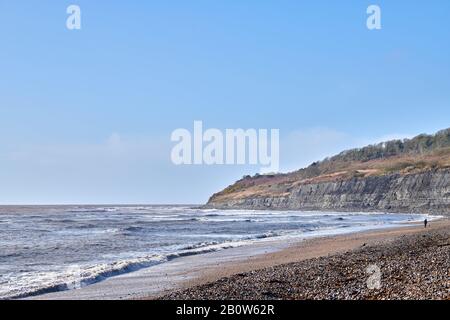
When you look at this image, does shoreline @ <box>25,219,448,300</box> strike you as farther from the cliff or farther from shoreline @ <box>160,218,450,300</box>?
the cliff

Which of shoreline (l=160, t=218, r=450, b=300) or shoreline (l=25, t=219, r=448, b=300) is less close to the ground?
shoreline (l=160, t=218, r=450, b=300)

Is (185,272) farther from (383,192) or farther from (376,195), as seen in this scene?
(376,195)

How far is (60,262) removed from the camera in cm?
2916

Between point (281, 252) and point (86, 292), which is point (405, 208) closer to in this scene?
point (281, 252)

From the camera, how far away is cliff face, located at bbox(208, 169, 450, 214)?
359 ft

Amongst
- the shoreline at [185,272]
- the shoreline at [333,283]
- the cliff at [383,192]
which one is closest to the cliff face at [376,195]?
the cliff at [383,192]

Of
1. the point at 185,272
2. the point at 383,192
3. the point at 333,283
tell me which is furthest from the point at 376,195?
the point at 333,283

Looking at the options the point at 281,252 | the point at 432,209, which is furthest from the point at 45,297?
the point at 432,209

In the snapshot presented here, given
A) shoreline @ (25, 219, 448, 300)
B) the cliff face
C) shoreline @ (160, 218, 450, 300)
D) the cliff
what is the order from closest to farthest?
shoreline @ (160, 218, 450, 300) < shoreline @ (25, 219, 448, 300) < the cliff face < the cliff

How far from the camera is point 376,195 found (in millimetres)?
132500

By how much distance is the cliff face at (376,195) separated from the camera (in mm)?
109562

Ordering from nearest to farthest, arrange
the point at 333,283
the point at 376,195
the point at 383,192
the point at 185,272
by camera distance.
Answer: the point at 333,283, the point at 185,272, the point at 383,192, the point at 376,195

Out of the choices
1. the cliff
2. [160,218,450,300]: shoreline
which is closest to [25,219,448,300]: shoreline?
[160,218,450,300]: shoreline

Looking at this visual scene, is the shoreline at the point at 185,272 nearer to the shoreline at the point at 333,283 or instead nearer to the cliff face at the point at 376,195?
the shoreline at the point at 333,283
